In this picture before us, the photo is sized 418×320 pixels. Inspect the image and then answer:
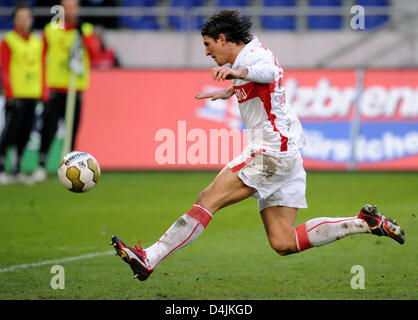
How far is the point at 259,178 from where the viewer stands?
18.5 feet

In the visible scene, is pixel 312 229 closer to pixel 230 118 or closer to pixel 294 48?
pixel 230 118

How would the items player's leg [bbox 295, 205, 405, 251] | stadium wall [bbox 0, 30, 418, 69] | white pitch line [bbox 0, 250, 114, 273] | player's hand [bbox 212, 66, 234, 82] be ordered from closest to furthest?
player's hand [bbox 212, 66, 234, 82], player's leg [bbox 295, 205, 405, 251], white pitch line [bbox 0, 250, 114, 273], stadium wall [bbox 0, 30, 418, 69]

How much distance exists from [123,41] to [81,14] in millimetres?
1071

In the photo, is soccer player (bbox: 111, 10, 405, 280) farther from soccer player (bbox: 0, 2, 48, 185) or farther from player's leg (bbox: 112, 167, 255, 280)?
soccer player (bbox: 0, 2, 48, 185)

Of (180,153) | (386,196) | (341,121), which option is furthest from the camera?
(341,121)

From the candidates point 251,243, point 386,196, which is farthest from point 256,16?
point 251,243

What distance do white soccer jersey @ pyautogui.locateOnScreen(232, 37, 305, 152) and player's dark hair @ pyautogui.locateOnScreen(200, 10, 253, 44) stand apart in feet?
0.31

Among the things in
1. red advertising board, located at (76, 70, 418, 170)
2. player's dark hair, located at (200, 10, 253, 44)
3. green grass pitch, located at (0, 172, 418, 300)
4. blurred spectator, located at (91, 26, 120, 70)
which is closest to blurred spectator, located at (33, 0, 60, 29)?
blurred spectator, located at (91, 26, 120, 70)

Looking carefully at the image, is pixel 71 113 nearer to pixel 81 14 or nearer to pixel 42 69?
pixel 42 69

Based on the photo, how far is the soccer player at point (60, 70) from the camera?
1302 cm

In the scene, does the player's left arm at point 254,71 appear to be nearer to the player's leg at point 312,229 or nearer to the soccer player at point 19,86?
the player's leg at point 312,229

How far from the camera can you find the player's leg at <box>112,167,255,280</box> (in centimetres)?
546

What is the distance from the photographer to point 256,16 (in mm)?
17016

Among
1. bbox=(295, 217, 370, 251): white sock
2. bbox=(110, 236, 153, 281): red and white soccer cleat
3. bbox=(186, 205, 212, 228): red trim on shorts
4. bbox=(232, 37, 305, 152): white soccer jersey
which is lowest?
bbox=(110, 236, 153, 281): red and white soccer cleat
